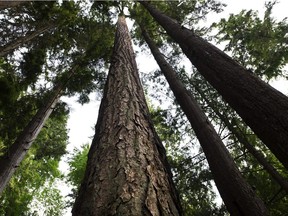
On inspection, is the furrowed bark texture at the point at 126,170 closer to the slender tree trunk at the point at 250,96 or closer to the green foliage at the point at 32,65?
the slender tree trunk at the point at 250,96

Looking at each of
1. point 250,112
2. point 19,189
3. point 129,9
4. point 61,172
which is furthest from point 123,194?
point 61,172

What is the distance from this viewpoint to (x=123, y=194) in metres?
1.66

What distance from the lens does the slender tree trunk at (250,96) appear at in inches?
110

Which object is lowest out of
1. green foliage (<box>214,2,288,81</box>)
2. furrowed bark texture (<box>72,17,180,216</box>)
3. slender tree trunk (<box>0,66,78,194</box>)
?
furrowed bark texture (<box>72,17,180,216</box>)

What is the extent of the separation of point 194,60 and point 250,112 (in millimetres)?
2181

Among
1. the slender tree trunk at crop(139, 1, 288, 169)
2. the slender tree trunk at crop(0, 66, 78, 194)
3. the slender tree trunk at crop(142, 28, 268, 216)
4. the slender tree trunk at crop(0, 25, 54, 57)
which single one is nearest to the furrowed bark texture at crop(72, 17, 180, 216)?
the slender tree trunk at crop(139, 1, 288, 169)

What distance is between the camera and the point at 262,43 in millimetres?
9547

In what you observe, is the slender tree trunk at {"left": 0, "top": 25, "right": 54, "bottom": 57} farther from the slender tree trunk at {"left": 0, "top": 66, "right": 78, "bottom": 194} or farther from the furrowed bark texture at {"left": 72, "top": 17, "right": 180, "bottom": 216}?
the furrowed bark texture at {"left": 72, "top": 17, "right": 180, "bottom": 216}

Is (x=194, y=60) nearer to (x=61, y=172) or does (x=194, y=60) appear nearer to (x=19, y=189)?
(x=19, y=189)

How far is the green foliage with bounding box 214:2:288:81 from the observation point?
8555 mm

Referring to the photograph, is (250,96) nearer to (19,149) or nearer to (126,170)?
(126,170)

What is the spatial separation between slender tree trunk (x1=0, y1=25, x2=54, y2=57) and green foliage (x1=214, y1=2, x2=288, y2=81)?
7.39m

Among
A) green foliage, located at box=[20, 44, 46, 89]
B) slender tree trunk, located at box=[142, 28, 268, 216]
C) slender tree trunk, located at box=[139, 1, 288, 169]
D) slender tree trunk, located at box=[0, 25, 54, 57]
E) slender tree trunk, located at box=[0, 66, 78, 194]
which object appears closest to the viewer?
slender tree trunk, located at box=[139, 1, 288, 169]

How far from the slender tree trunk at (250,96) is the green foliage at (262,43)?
14.9 feet
